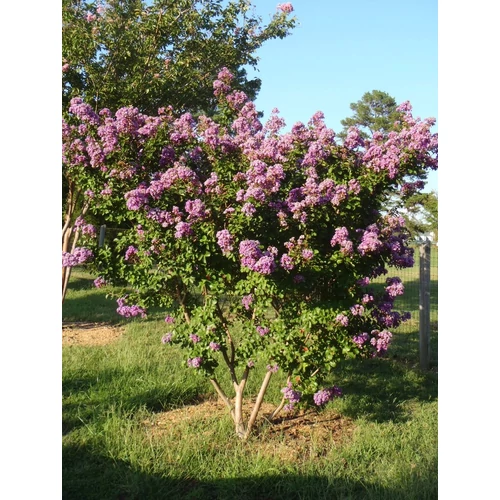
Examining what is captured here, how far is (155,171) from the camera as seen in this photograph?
2.62 meters

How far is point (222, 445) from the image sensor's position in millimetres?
2510

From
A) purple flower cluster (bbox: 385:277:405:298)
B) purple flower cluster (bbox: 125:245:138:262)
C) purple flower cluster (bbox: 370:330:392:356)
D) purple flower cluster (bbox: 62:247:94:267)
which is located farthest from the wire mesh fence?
purple flower cluster (bbox: 62:247:94:267)

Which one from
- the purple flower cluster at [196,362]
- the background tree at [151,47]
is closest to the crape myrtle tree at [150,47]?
the background tree at [151,47]

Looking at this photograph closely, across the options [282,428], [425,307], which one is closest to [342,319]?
[282,428]

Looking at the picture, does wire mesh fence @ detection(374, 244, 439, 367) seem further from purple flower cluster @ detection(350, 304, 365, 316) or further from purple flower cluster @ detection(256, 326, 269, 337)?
purple flower cluster @ detection(256, 326, 269, 337)

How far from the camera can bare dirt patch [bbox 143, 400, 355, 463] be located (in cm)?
249
